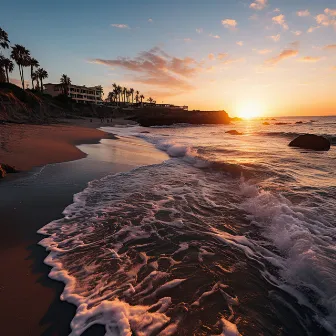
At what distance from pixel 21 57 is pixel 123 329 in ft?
236

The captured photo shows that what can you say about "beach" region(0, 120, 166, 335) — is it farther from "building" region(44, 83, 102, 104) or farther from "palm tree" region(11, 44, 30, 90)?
"building" region(44, 83, 102, 104)

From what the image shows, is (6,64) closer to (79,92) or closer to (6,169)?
(79,92)

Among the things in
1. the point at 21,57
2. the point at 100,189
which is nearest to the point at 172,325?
the point at 100,189

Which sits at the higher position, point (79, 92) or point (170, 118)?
A: point (79, 92)

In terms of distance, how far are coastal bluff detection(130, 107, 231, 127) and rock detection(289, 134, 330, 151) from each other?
54.1 metres

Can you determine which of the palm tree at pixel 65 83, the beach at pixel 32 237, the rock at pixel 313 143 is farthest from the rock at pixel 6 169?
the palm tree at pixel 65 83

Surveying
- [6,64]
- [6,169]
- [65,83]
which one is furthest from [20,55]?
[6,169]

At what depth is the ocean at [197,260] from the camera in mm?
2354

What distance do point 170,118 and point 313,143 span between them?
218ft

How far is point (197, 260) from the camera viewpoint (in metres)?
3.38

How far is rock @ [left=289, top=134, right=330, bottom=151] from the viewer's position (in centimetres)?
1712

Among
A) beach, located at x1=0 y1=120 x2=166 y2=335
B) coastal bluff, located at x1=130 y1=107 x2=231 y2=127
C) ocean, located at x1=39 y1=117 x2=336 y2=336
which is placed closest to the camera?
beach, located at x1=0 y1=120 x2=166 y2=335

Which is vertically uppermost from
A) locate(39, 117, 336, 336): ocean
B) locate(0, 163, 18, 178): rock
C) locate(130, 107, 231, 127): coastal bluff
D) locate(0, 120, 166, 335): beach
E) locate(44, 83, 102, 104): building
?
locate(44, 83, 102, 104): building

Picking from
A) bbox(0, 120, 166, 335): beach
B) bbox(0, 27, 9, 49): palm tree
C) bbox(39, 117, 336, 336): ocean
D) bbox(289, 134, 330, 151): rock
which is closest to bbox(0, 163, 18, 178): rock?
bbox(0, 120, 166, 335): beach
